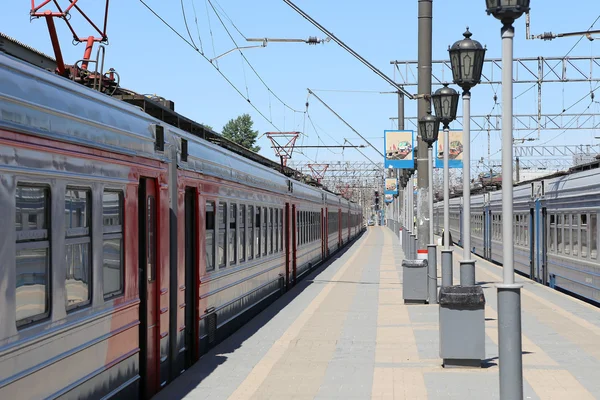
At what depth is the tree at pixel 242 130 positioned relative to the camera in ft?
416

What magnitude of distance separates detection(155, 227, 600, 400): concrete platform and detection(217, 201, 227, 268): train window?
115 cm

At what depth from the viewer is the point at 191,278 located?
1070 centimetres

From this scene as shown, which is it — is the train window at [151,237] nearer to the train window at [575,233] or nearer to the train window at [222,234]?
the train window at [222,234]

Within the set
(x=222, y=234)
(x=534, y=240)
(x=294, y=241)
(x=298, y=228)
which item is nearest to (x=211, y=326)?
(x=222, y=234)

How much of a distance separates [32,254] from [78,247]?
34.0 inches

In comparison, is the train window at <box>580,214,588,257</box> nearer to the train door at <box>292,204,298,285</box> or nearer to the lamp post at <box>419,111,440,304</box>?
the lamp post at <box>419,111,440,304</box>

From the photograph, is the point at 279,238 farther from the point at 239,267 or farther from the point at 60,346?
the point at 60,346

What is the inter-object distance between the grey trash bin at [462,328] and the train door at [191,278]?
9.30ft

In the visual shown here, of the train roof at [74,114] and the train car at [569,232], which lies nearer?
the train roof at [74,114]

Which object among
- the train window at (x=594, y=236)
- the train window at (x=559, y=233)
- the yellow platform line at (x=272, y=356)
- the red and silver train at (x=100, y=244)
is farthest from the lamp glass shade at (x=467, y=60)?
the train window at (x=559, y=233)

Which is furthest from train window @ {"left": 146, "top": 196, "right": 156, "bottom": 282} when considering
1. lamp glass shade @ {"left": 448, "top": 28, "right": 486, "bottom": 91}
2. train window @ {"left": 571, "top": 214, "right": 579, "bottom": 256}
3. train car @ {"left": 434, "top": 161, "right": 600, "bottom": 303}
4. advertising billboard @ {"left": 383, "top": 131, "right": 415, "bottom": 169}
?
advertising billboard @ {"left": 383, "top": 131, "right": 415, "bottom": 169}

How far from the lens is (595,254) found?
1703 cm

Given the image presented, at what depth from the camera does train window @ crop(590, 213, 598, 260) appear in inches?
668

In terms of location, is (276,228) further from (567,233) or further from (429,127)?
(567,233)
